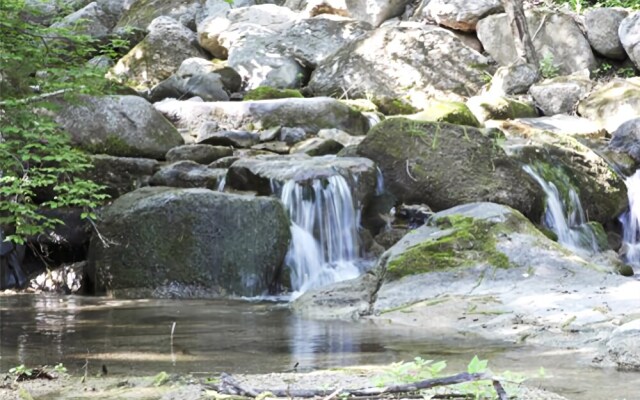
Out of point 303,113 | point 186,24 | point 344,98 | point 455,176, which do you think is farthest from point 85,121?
point 186,24

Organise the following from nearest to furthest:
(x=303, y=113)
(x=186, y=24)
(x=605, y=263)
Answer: (x=605, y=263)
(x=303, y=113)
(x=186, y=24)

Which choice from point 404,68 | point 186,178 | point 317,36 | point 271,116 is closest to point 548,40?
point 404,68

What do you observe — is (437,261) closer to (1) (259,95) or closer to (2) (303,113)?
(2) (303,113)

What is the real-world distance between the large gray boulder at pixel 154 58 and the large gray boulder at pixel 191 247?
411 inches

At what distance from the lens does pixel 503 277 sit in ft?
26.6

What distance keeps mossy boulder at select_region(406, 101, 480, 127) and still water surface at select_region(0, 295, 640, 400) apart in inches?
283

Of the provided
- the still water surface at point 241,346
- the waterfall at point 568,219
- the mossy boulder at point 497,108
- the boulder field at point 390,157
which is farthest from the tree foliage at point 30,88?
the mossy boulder at point 497,108

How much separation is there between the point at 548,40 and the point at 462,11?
7.23ft

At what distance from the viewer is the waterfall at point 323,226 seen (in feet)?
→ 37.0

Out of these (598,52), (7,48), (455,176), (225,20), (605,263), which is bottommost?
(605,263)

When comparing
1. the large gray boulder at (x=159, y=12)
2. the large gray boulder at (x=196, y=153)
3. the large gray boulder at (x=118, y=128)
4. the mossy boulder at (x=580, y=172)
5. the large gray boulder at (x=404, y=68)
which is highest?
the large gray boulder at (x=159, y=12)

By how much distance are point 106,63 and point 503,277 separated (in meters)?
15.1

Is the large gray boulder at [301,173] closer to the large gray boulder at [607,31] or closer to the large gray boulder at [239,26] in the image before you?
the large gray boulder at [239,26]

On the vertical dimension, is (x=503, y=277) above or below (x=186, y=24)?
below
